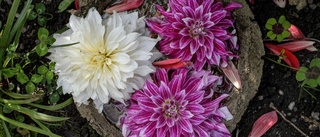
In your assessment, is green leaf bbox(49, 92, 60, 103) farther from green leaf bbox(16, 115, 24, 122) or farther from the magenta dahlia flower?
the magenta dahlia flower

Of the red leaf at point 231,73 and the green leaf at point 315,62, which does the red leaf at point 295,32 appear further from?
the red leaf at point 231,73

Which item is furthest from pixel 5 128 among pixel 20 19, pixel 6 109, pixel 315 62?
pixel 315 62

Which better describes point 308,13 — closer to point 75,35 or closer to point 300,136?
point 300,136

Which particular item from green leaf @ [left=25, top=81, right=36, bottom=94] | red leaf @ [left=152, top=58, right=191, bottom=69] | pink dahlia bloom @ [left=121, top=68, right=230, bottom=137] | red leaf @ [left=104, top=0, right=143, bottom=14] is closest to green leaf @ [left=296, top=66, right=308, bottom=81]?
pink dahlia bloom @ [left=121, top=68, right=230, bottom=137]

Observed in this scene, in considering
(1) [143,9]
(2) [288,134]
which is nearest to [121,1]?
(1) [143,9]

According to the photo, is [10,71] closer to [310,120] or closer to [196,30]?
[196,30]
